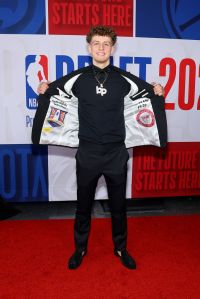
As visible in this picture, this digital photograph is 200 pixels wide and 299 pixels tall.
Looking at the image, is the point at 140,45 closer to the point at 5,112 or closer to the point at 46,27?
the point at 46,27

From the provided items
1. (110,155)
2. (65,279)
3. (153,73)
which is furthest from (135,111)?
(65,279)

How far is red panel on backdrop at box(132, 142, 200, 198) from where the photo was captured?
3578 millimetres

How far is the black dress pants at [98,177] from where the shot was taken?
2260 mm

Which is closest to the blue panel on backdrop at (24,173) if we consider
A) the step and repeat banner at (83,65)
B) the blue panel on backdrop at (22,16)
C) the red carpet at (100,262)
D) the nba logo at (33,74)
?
the step and repeat banner at (83,65)

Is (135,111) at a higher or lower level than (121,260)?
higher

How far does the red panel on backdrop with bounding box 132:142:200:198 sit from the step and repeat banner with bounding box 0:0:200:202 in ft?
0.04

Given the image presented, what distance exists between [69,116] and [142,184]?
4.91ft

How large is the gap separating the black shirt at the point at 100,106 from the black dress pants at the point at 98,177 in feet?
0.25

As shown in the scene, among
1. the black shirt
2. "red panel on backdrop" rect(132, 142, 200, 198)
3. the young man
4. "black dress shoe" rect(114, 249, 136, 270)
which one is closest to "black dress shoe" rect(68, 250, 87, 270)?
the young man

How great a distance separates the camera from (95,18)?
326 cm

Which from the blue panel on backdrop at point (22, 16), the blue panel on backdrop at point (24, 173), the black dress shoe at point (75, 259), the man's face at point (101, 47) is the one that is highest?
the blue panel on backdrop at point (22, 16)

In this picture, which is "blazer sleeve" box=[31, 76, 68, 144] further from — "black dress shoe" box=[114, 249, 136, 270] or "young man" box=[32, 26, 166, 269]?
"black dress shoe" box=[114, 249, 136, 270]

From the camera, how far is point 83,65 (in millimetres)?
3314

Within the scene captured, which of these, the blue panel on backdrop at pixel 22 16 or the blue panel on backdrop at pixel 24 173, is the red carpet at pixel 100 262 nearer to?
the blue panel on backdrop at pixel 24 173
